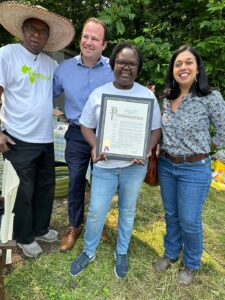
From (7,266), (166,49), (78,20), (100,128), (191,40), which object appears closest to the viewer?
(100,128)

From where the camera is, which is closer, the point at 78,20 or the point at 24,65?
the point at 24,65

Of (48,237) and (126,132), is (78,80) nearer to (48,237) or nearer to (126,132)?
(126,132)

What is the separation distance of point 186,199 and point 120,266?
2.92 feet

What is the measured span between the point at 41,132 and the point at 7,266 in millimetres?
1173

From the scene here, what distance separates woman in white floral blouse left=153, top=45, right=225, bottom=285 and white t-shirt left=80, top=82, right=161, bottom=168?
8 centimetres

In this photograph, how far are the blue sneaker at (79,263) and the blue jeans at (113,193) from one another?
18 centimetres

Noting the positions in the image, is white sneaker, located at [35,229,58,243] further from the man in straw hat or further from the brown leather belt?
the brown leather belt

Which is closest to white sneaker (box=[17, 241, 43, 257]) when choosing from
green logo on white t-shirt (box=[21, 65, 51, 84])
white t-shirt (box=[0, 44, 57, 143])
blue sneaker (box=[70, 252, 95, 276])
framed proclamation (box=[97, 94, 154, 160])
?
blue sneaker (box=[70, 252, 95, 276])

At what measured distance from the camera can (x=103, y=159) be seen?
2.39m

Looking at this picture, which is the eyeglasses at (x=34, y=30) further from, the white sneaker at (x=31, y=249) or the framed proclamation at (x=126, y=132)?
the white sneaker at (x=31, y=249)

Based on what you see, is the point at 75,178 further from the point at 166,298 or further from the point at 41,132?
the point at 166,298

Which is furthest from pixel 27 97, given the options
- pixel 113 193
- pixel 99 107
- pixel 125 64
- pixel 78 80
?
pixel 113 193

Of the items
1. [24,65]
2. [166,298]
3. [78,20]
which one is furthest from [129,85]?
[78,20]

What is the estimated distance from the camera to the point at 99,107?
2.41m
